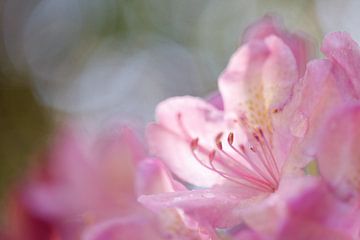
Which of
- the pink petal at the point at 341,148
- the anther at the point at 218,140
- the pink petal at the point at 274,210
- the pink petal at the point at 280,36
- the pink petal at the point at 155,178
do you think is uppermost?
the pink petal at the point at 280,36

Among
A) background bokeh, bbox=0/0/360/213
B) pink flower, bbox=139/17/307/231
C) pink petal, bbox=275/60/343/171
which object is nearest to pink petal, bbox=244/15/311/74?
pink flower, bbox=139/17/307/231

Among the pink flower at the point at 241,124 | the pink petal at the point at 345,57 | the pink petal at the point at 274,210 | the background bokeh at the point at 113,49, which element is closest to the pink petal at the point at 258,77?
the pink flower at the point at 241,124

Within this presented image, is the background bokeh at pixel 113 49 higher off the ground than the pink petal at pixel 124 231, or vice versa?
the background bokeh at pixel 113 49

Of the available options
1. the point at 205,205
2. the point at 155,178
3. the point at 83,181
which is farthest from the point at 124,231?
the point at 83,181

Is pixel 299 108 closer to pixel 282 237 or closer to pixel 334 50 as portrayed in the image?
pixel 334 50

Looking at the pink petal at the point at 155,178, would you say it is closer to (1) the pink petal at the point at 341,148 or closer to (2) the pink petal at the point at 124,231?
(2) the pink petal at the point at 124,231

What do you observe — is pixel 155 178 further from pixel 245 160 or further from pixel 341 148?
pixel 341 148

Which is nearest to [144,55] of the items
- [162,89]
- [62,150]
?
[162,89]
